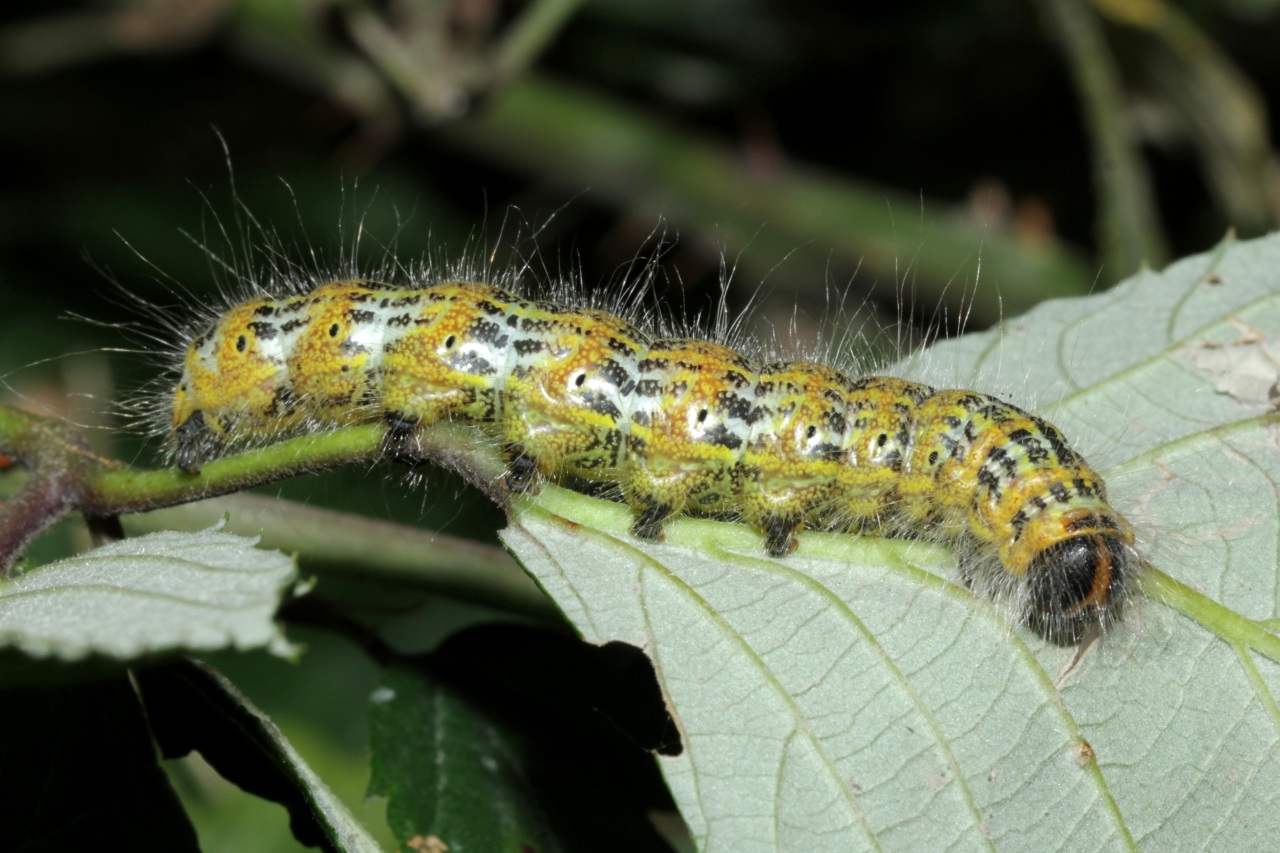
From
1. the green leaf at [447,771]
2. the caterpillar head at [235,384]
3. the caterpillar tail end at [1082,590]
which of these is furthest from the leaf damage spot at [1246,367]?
the caterpillar head at [235,384]

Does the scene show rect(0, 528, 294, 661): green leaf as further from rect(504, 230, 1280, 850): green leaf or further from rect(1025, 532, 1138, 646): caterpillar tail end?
→ rect(1025, 532, 1138, 646): caterpillar tail end

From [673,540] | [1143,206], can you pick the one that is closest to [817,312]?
[1143,206]

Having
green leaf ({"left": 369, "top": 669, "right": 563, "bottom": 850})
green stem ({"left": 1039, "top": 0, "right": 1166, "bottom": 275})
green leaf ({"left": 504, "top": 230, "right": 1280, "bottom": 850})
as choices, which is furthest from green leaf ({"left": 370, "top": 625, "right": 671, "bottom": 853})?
green stem ({"left": 1039, "top": 0, "right": 1166, "bottom": 275})

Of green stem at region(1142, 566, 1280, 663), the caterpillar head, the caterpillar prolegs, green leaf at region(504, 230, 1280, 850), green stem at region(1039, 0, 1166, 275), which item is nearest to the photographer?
green leaf at region(504, 230, 1280, 850)

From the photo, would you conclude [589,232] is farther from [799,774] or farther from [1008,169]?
[799,774]

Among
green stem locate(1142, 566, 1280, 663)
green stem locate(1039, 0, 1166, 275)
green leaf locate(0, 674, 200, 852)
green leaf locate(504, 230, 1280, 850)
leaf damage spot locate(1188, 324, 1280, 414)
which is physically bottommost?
green leaf locate(0, 674, 200, 852)

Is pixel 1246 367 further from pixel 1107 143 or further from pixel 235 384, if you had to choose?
pixel 235 384

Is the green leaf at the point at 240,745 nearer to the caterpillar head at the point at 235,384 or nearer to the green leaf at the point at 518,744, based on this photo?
the green leaf at the point at 518,744
